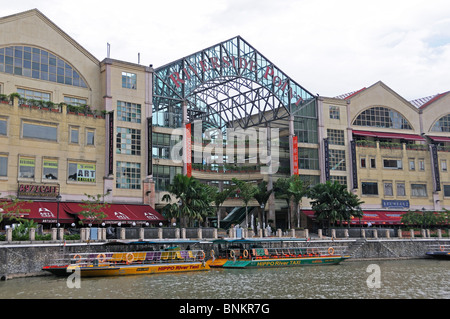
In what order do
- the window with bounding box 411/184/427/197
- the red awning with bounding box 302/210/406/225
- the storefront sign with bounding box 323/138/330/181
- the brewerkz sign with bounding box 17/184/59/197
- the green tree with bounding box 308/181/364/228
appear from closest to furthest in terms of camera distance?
the brewerkz sign with bounding box 17/184/59/197
the green tree with bounding box 308/181/364/228
the red awning with bounding box 302/210/406/225
the storefront sign with bounding box 323/138/330/181
the window with bounding box 411/184/427/197

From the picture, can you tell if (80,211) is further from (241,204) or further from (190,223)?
(241,204)

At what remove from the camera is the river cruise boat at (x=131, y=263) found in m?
40.9

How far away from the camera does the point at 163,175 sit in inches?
2645

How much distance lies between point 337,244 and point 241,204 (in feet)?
55.8

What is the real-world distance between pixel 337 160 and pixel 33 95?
4293 cm

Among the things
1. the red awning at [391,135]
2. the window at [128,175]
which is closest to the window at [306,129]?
the red awning at [391,135]

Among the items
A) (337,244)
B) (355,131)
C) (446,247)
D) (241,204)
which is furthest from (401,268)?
(355,131)

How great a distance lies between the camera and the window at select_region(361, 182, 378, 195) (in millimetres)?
79875

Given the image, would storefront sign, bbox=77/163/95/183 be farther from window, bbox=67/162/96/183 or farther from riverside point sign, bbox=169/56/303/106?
riverside point sign, bbox=169/56/303/106

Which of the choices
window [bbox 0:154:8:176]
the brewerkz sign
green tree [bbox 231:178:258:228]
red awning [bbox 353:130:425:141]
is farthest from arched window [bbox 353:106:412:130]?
window [bbox 0:154:8:176]

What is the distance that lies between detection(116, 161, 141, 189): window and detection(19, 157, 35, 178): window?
9.78 m

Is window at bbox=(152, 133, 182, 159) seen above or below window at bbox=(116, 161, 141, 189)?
above

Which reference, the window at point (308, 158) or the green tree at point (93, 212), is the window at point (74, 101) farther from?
the window at point (308, 158)

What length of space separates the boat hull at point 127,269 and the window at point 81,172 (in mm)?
18782
